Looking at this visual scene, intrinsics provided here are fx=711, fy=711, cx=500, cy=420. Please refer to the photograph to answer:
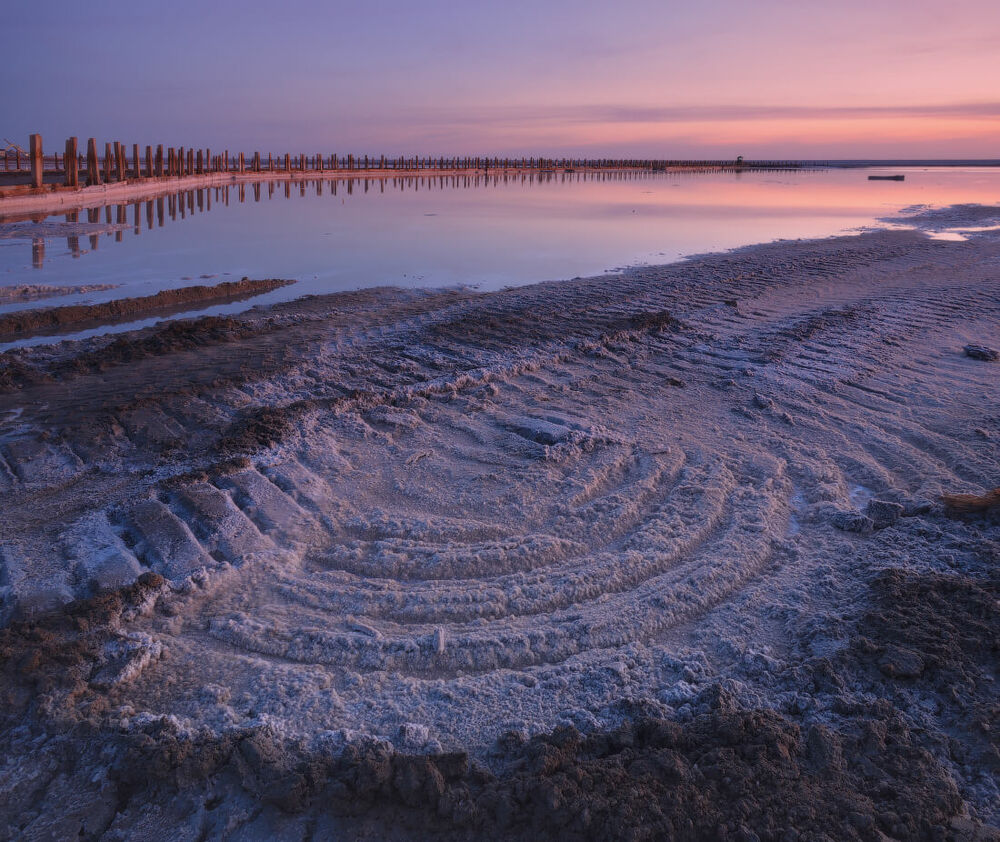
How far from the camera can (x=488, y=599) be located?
12.0 ft

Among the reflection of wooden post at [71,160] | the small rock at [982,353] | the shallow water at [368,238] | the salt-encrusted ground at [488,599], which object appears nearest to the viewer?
the salt-encrusted ground at [488,599]

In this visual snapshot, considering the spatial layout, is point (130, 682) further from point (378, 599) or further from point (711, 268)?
point (711, 268)

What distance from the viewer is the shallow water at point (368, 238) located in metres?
12.2

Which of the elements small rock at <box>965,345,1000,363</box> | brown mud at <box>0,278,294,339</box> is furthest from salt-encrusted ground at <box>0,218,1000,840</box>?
small rock at <box>965,345,1000,363</box>

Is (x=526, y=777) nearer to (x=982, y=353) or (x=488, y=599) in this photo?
(x=488, y=599)

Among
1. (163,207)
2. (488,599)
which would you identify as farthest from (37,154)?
(488,599)

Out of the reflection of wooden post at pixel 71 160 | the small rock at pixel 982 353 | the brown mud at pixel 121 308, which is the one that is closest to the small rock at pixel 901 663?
the small rock at pixel 982 353

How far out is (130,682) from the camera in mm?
3006

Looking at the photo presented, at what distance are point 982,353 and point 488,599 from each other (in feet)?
24.3

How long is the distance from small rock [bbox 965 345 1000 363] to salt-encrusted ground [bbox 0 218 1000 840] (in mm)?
1450

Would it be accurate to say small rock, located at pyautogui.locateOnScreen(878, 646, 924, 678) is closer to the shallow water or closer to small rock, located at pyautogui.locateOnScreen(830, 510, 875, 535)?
small rock, located at pyautogui.locateOnScreen(830, 510, 875, 535)

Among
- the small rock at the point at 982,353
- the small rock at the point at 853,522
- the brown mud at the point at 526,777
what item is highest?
the small rock at the point at 982,353

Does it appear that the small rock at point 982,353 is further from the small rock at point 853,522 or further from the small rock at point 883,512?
the small rock at point 853,522

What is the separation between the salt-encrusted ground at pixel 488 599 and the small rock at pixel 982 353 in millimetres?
1450
